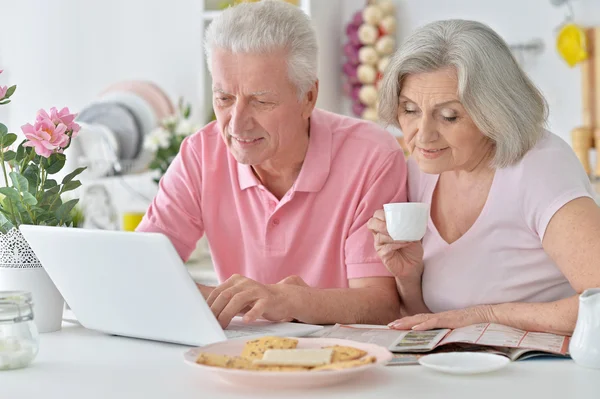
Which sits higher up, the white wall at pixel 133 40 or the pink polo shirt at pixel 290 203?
the white wall at pixel 133 40

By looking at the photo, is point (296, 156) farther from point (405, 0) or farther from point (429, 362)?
point (405, 0)

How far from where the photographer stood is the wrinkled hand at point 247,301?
1.51m

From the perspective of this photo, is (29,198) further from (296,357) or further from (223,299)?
(296,357)

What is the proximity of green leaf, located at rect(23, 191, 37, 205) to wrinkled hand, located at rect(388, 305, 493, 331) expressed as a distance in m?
0.67

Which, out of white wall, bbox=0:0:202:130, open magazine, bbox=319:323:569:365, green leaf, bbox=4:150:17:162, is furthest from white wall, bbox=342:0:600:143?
green leaf, bbox=4:150:17:162

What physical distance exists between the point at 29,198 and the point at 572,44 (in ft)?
8.44

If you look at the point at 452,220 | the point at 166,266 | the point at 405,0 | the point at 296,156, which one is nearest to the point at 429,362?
the point at 166,266

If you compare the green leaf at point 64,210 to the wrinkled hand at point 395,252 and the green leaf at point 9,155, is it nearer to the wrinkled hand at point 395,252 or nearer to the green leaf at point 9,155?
the green leaf at point 9,155

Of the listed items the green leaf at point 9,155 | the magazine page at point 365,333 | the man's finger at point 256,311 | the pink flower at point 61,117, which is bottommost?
the magazine page at point 365,333

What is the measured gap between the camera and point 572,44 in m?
3.52

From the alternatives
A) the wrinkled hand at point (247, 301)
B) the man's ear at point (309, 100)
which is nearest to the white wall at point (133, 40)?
the man's ear at point (309, 100)

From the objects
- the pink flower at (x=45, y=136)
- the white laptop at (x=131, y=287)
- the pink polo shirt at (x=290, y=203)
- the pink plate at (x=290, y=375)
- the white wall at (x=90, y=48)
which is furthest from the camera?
the white wall at (x=90, y=48)

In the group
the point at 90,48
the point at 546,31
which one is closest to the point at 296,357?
the point at 546,31

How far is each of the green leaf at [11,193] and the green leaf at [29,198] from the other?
0.01 metres
